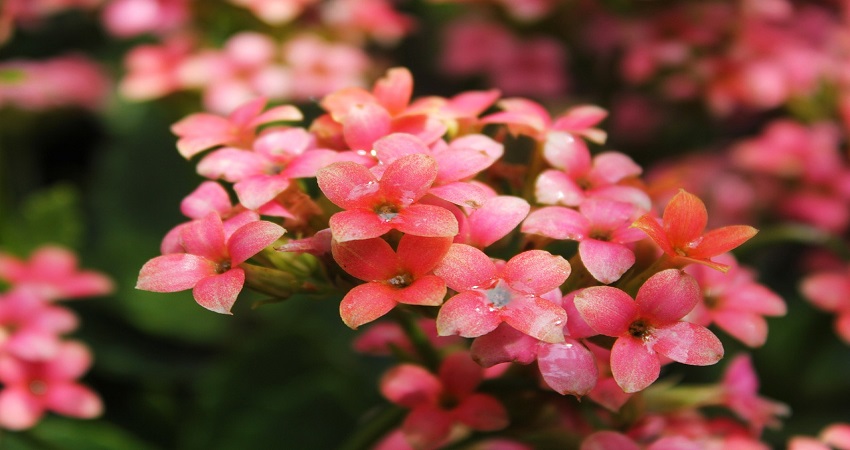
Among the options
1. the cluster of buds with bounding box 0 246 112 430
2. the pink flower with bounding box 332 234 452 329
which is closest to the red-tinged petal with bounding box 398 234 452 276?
the pink flower with bounding box 332 234 452 329

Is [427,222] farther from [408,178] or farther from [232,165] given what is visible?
[232,165]

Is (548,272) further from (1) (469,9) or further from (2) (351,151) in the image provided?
(1) (469,9)

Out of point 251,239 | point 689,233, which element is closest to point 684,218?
point 689,233

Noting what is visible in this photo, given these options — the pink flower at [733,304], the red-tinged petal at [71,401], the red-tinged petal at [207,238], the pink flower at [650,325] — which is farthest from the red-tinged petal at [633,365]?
the red-tinged petal at [71,401]

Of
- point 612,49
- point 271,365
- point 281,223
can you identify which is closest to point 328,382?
point 271,365

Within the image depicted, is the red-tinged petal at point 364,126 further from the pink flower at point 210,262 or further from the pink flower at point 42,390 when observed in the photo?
the pink flower at point 42,390

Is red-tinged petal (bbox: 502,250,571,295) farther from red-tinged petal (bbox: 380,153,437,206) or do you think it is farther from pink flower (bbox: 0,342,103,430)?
pink flower (bbox: 0,342,103,430)
